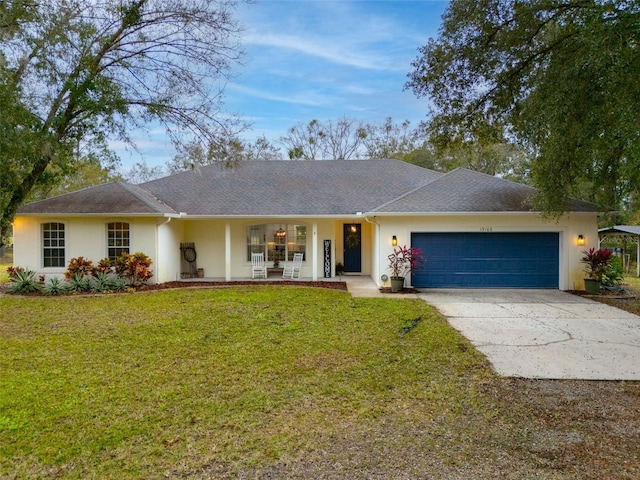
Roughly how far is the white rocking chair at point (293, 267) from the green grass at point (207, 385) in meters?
5.59

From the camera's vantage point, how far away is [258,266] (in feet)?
46.0

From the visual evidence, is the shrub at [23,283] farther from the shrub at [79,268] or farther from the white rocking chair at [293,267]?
the white rocking chair at [293,267]

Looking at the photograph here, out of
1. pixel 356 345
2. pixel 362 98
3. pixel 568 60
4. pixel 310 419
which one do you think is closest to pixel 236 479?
pixel 310 419

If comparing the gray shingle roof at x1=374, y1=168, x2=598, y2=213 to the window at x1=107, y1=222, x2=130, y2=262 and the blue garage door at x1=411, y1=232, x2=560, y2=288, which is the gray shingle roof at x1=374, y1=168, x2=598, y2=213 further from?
the window at x1=107, y1=222, x2=130, y2=262

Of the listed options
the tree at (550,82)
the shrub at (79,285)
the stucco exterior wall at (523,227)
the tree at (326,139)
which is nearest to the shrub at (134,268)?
the shrub at (79,285)

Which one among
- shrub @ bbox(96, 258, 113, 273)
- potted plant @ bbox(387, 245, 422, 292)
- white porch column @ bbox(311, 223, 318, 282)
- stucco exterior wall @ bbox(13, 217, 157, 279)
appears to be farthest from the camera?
white porch column @ bbox(311, 223, 318, 282)

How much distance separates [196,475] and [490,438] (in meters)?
2.49

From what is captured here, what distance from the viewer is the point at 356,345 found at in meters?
6.10

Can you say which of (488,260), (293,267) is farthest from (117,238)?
(488,260)

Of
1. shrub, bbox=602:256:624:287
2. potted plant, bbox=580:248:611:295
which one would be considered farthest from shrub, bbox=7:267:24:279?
shrub, bbox=602:256:624:287

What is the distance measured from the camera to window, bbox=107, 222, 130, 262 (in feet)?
41.2

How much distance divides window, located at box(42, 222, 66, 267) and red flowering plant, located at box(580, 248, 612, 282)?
16.5 meters

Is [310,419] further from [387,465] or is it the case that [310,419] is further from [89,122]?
[89,122]

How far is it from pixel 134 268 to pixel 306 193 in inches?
254
